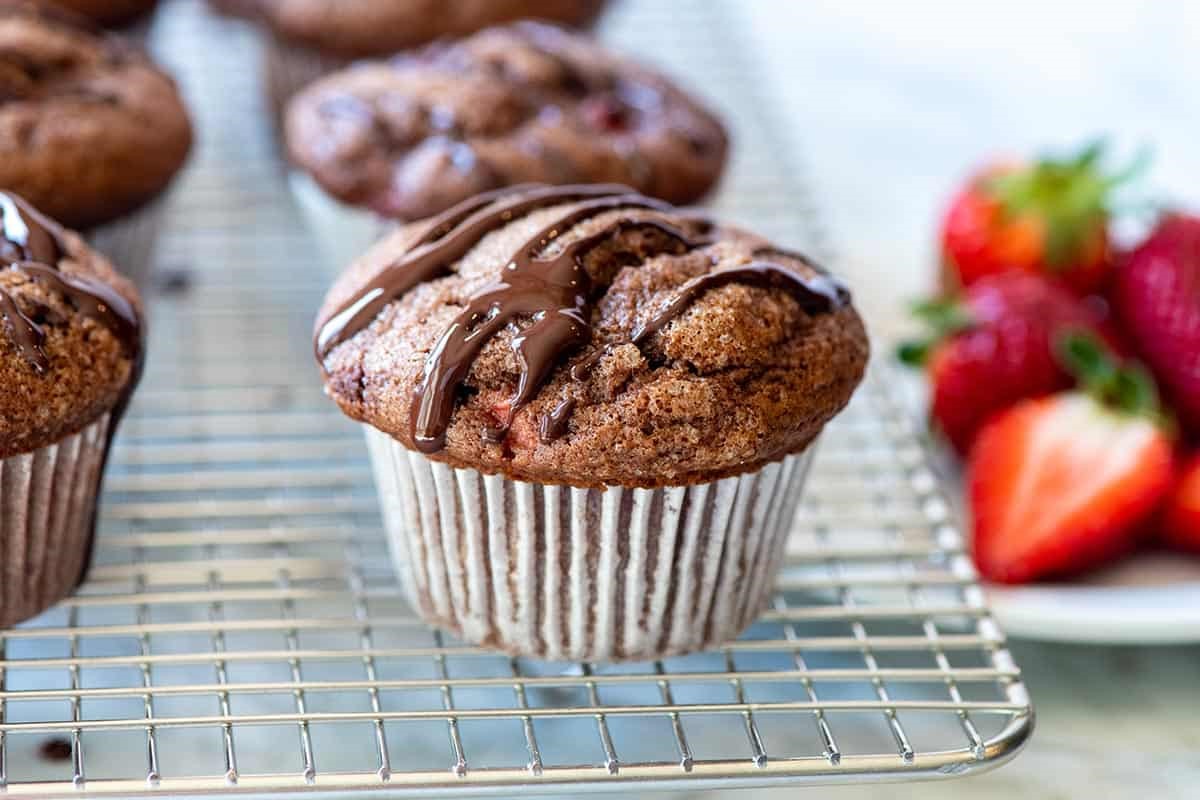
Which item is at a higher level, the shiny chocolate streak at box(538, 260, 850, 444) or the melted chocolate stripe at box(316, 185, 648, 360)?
the shiny chocolate streak at box(538, 260, 850, 444)

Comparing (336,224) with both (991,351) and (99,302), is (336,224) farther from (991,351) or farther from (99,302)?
(991,351)

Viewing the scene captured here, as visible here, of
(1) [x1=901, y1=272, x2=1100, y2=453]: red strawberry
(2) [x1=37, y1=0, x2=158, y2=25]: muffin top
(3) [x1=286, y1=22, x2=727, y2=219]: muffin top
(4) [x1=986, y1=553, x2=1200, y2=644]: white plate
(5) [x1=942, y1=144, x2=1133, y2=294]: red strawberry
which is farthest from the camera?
(2) [x1=37, y1=0, x2=158, y2=25]: muffin top

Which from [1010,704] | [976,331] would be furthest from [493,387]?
[976,331]

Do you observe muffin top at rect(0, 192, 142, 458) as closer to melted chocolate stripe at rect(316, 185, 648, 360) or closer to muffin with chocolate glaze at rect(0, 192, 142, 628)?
muffin with chocolate glaze at rect(0, 192, 142, 628)

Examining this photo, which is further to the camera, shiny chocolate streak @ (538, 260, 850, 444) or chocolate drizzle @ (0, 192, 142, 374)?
chocolate drizzle @ (0, 192, 142, 374)

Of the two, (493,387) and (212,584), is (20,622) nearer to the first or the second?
(212,584)

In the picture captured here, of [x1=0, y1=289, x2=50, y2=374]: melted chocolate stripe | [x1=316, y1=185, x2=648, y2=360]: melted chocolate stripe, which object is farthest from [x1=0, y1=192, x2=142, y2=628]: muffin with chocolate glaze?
[x1=316, y1=185, x2=648, y2=360]: melted chocolate stripe

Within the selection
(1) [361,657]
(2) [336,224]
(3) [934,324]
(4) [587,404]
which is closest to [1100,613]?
(3) [934,324]
